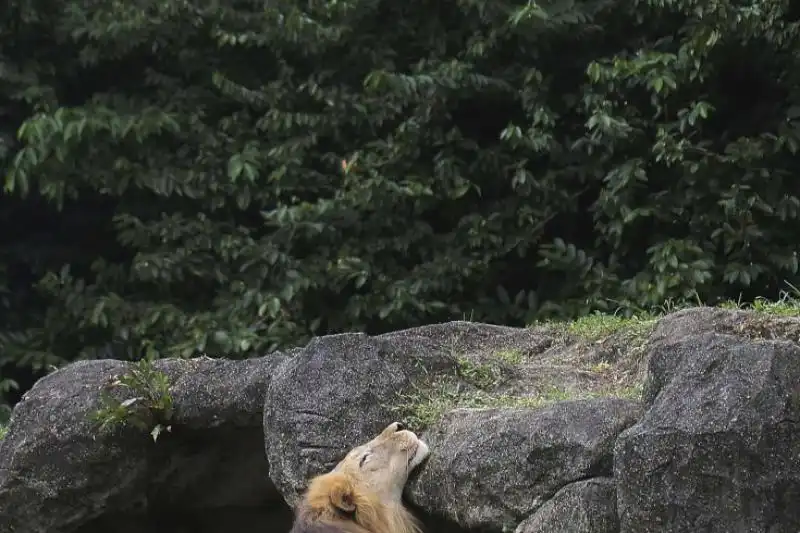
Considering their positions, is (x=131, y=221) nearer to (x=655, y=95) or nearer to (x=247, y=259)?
(x=247, y=259)

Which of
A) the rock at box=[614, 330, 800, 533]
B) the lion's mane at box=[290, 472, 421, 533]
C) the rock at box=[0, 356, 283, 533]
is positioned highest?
Answer: the rock at box=[614, 330, 800, 533]

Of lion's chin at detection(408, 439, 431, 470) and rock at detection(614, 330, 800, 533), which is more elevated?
rock at detection(614, 330, 800, 533)

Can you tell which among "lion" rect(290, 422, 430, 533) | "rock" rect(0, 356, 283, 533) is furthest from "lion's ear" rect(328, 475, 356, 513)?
"rock" rect(0, 356, 283, 533)

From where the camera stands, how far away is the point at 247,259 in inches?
359

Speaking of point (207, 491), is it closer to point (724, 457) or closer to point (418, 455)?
point (418, 455)

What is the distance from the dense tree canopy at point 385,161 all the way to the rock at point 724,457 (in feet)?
14.5

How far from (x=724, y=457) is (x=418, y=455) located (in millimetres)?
1378

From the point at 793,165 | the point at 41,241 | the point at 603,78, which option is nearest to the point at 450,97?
the point at 603,78

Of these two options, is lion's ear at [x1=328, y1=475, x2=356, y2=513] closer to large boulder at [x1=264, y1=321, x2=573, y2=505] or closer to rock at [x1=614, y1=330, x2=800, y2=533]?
large boulder at [x1=264, y1=321, x2=573, y2=505]

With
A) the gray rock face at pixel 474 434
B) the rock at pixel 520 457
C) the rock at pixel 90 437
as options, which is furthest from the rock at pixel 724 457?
the rock at pixel 90 437

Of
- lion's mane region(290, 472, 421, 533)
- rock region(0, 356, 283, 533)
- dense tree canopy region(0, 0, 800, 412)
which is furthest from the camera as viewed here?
dense tree canopy region(0, 0, 800, 412)

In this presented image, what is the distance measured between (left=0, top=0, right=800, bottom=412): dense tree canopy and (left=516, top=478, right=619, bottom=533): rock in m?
4.21

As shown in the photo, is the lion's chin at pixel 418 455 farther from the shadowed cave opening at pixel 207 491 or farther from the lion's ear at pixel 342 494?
the shadowed cave opening at pixel 207 491

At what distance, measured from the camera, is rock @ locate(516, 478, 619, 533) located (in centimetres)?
367
